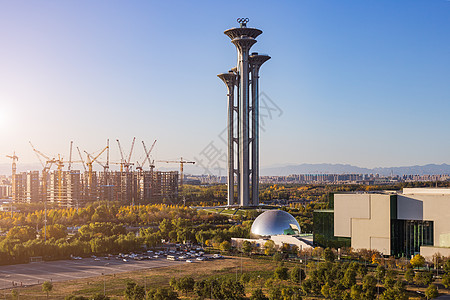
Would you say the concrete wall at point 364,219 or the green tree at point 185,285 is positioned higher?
the concrete wall at point 364,219

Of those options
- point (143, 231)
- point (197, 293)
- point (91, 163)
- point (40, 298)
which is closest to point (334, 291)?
point (197, 293)

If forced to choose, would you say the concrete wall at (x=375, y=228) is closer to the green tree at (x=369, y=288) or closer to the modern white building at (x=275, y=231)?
the modern white building at (x=275, y=231)

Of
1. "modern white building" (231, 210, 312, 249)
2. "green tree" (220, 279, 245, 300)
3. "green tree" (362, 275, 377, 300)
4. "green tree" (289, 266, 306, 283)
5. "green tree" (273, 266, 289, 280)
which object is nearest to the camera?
"green tree" (362, 275, 377, 300)

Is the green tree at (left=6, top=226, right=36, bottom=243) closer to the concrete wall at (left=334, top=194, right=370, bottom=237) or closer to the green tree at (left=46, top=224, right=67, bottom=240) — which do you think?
the green tree at (left=46, top=224, right=67, bottom=240)

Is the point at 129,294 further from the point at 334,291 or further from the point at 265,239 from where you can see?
the point at 265,239

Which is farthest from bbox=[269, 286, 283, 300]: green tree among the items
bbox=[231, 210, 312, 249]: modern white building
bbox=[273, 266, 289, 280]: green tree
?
bbox=[231, 210, 312, 249]: modern white building

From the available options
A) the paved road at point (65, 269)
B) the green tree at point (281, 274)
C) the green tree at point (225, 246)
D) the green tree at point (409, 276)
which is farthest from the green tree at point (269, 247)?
the green tree at point (409, 276)

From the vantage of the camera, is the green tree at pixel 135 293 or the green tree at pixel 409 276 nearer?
the green tree at pixel 135 293
